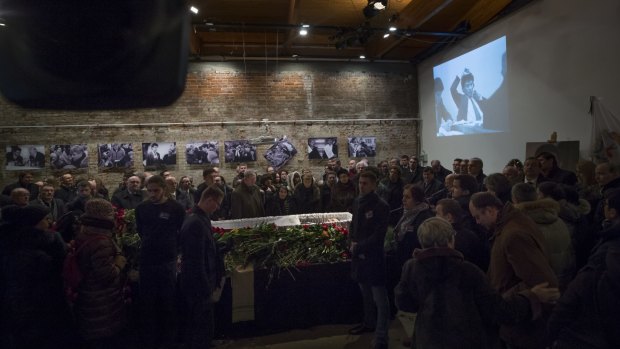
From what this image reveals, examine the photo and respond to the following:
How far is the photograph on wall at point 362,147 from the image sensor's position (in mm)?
11594

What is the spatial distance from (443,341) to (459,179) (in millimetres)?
2192

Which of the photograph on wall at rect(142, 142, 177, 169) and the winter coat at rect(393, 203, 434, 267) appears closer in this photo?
the winter coat at rect(393, 203, 434, 267)

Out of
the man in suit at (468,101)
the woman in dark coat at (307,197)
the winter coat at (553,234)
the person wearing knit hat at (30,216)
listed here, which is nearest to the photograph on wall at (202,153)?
the woman in dark coat at (307,197)

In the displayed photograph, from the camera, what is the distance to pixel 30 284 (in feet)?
8.75

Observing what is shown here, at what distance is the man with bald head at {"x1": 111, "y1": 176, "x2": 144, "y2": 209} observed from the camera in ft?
19.5

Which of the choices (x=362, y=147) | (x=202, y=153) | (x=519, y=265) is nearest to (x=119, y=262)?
(x=519, y=265)

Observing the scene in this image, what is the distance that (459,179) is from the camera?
3939 millimetres

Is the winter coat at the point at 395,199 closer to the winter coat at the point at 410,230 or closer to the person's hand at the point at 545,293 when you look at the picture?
the winter coat at the point at 410,230

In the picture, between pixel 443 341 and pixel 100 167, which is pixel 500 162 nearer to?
pixel 443 341

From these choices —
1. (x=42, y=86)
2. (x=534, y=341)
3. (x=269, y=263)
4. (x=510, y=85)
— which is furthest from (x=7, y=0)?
(x=510, y=85)

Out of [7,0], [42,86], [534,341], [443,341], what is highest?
[7,0]

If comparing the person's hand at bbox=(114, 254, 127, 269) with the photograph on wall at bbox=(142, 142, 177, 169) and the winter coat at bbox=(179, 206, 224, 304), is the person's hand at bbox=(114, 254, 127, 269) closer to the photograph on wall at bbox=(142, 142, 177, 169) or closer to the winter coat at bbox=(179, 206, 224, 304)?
the winter coat at bbox=(179, 206, 224, 304)

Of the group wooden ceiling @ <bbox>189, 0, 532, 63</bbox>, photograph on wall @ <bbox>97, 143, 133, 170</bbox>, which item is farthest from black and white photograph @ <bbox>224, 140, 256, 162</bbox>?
photograph on wall @ <bbox>97, 143, 133, 170</bbox>

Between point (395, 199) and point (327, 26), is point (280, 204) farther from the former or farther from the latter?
point (327, 26)
